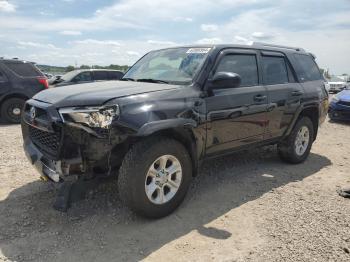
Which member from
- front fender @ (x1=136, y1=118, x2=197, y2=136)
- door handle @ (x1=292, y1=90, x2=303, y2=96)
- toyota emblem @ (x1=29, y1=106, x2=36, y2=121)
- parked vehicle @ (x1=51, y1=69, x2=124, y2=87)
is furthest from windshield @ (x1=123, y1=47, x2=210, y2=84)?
parked vehicle @ (x1=51, y1=69, x2=124, y2=87)

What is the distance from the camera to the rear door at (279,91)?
17.6 ft

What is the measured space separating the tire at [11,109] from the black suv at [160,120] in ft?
19.3

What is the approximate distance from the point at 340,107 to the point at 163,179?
30.7 ft

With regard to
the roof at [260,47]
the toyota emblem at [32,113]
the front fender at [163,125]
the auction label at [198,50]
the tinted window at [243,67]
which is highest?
the roof at [260,47]

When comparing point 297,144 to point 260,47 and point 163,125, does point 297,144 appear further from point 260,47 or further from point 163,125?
point 163,125

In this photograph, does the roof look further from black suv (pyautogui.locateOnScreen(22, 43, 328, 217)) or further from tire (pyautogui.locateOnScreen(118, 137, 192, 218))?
tire (pyautogui.locateOnScreen(118, 137, 192, 218))

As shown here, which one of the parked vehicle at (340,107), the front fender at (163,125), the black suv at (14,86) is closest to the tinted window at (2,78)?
the black suv at (14,86)

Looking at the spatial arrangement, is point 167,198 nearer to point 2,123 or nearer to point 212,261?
point 212,261

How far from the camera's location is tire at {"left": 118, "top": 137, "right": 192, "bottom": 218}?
3.58 meters

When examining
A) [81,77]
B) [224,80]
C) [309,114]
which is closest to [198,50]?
[224,80]

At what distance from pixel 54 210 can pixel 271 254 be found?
2.31 metres

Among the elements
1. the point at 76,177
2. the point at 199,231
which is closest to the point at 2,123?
the point at 76,177

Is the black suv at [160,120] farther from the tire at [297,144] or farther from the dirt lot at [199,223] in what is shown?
the tire at [297,144]

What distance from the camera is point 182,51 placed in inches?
193
